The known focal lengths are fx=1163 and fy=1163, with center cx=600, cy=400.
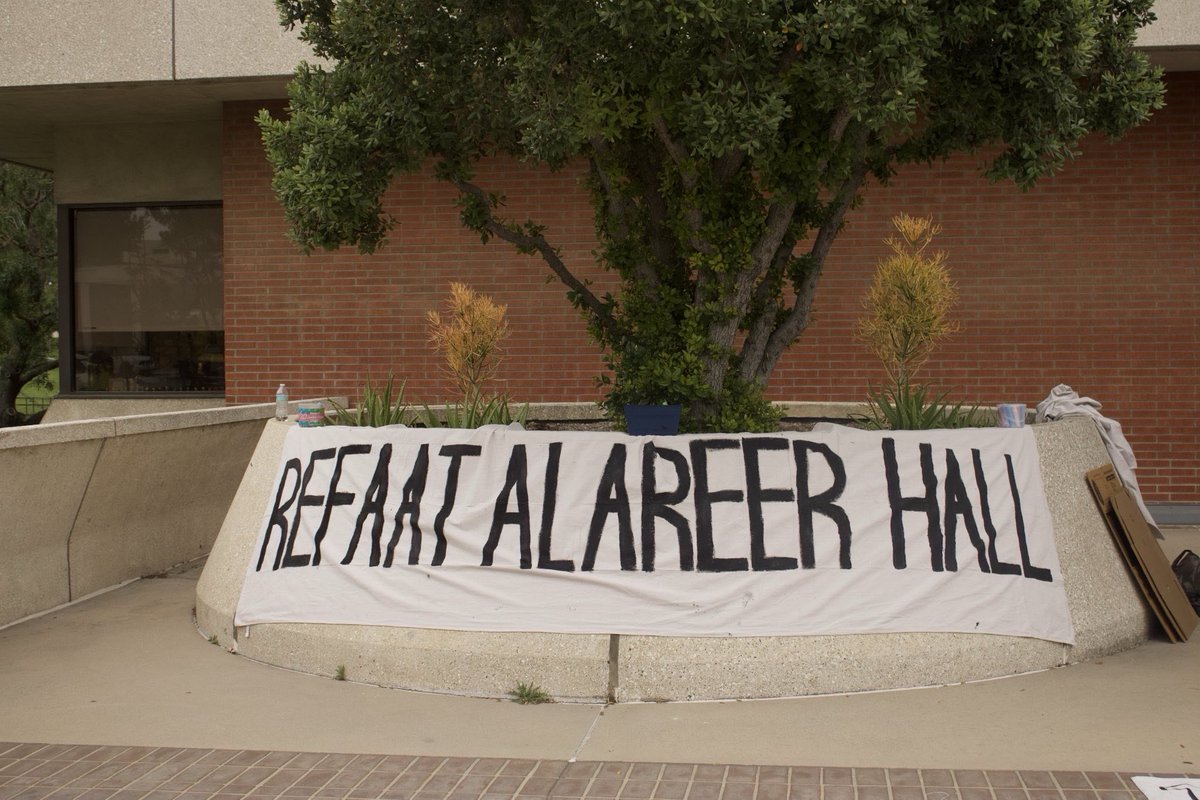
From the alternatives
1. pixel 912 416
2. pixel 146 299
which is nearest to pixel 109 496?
pixel 146 299

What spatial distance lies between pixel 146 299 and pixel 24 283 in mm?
6068

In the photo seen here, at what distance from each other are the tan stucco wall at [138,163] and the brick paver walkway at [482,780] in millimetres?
9984

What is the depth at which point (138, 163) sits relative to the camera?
1405 cm

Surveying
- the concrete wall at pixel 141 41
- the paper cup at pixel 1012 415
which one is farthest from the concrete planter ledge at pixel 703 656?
the concrete wall at pixel 141 41

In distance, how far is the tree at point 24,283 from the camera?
18797 mm

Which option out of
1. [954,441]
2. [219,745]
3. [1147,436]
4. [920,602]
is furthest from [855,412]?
[219,745]

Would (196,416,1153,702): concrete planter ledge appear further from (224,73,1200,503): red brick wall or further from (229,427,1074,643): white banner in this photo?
(224,73,1200,503): red brick wall

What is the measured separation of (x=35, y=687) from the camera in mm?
6371

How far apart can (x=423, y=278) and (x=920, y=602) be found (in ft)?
25.6

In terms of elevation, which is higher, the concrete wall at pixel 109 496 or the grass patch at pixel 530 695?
the concrete wall at pixel 109 496

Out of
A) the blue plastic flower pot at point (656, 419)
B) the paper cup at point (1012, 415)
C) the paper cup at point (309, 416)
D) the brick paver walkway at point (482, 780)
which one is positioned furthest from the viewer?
the paper cup at point (309, 416)

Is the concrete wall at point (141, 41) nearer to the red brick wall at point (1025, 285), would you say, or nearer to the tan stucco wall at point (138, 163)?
the red brick wall at point (1025, 285)

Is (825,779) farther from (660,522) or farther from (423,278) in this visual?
(423,278)

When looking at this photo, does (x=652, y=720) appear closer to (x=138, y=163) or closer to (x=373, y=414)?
(x=373, y=414)
